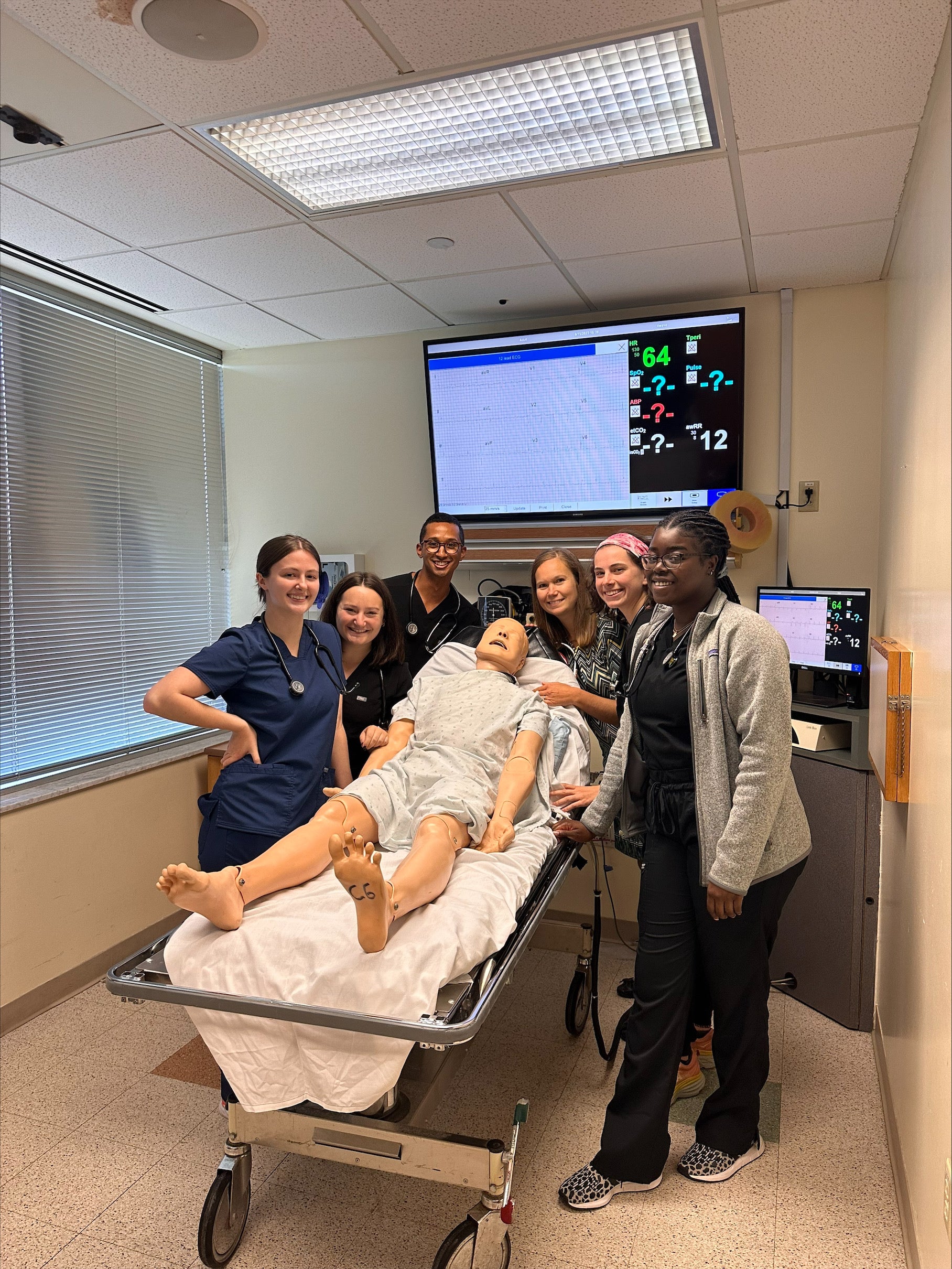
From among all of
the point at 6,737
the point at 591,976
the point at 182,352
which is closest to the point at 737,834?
→ the point at 591,976

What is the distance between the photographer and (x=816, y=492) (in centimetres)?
349

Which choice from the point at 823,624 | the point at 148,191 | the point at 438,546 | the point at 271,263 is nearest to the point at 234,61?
the point at 148,191

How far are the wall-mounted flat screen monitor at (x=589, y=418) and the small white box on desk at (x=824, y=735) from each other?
1.03m

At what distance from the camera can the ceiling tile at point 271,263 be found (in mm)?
2986

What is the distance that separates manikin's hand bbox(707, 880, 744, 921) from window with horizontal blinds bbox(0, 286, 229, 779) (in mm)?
2620

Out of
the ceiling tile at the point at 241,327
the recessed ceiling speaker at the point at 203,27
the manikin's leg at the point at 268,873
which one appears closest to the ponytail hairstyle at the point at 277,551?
the manikin's leg at the point at 268,873

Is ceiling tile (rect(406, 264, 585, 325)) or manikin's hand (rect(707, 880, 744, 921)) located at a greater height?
ceiling tile (rect(406, 264, 585, 325))

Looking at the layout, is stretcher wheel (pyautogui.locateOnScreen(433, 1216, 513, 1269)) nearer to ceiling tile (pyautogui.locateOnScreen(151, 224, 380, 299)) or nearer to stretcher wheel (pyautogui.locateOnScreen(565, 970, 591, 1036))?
stretcher wheel (pyautogui.locateOnScreen(565, 970, 591, 1036))

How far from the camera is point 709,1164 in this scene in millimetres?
2209

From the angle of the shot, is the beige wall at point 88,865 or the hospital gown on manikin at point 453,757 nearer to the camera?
the hospital gown on manikin at point 453,757

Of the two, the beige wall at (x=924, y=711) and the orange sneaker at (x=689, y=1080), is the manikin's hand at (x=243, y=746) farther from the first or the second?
the beige wall at (x=924, y=711)

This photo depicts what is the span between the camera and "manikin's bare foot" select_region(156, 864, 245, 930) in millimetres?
1673

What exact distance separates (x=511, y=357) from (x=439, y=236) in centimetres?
86

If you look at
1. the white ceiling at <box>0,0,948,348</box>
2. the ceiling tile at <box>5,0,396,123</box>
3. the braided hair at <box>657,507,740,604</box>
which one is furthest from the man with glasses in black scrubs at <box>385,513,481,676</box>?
the ceiling tile at <box>5,0,396,123</box>
